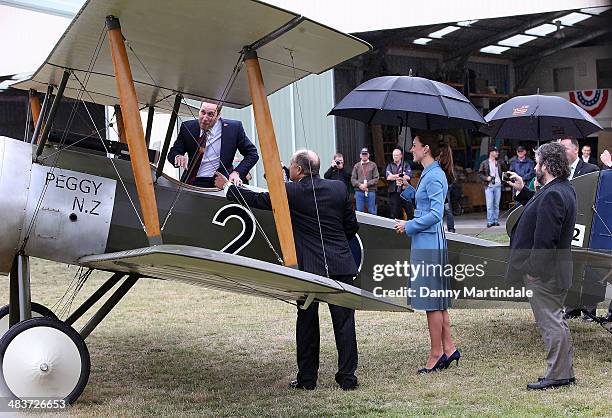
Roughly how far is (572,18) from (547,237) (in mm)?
20566

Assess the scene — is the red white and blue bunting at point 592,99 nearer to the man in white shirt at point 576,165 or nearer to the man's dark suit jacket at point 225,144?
the man in white shirt at point 576,165

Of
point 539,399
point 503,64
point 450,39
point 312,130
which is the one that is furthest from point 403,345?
point 503,64

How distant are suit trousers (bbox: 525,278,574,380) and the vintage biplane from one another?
80 cm

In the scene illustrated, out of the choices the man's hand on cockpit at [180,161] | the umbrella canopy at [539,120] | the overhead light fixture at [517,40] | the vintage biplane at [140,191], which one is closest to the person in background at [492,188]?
the overhead light fixture at [517,40]

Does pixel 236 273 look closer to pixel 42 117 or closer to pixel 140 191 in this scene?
pixel 140 191

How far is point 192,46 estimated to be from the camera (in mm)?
5266

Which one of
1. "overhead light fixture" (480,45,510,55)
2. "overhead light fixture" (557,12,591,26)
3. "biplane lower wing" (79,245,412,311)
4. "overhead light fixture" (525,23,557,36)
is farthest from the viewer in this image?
"overhead light fixture" (480,45,510,55)

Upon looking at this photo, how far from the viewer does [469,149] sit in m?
26.9

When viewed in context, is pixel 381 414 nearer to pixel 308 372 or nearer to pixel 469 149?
pixel 308 372

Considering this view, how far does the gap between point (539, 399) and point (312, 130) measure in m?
16.3

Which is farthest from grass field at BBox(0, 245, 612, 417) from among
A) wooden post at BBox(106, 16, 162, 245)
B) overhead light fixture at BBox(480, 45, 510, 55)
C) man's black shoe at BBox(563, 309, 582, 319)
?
overhead light fixture at BBox(480, 45, 510, 55)

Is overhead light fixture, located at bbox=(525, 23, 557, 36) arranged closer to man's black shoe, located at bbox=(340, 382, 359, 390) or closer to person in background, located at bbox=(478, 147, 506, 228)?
person in background, located at bbox=(478, 147, 506, 228)

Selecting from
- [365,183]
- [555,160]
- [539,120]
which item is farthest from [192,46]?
[365,183]

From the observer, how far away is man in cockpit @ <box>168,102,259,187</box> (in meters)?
6.43
